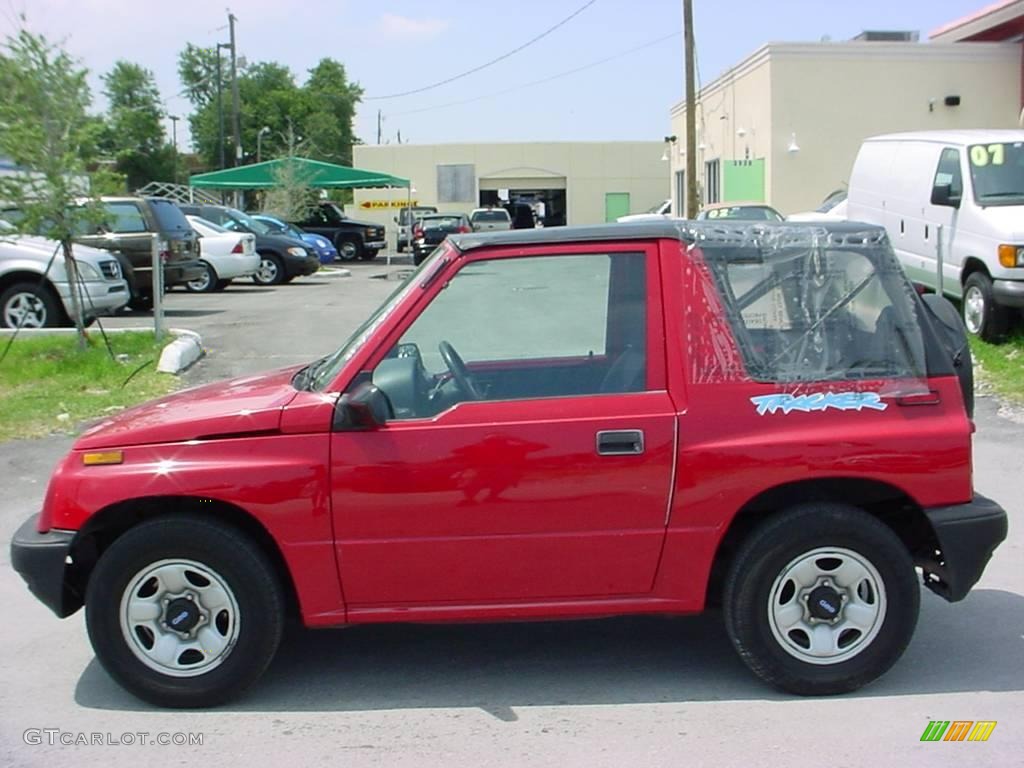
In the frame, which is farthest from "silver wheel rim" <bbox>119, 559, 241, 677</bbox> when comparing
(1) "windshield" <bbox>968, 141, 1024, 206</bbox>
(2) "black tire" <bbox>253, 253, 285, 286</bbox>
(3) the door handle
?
(2) "black tire" <bbox>253, 253, 285, 286</bbox>

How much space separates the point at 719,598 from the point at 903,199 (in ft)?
32.9

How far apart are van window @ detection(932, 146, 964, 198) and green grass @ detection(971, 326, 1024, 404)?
5.13 ft

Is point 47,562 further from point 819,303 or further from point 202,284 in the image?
point 202,284

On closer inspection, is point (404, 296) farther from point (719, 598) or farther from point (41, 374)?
point (41, 374)

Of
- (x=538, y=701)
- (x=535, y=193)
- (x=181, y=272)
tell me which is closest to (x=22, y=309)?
(x=181, y=272)

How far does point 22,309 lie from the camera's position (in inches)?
559

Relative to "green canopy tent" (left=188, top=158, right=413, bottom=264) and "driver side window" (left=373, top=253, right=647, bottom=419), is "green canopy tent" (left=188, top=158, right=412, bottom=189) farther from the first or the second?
"driver side window" (left=373, top=253, right=647, bottom=419)

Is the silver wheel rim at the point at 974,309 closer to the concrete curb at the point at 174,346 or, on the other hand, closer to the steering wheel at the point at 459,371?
the concrete curb at the point at 174,346

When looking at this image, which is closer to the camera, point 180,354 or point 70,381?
point 70,381

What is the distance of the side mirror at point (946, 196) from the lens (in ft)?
39.5

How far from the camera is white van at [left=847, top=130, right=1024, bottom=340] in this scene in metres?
11.3

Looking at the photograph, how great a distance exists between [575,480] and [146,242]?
1467 centimetres

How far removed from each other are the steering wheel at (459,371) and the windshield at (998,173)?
8918 mm

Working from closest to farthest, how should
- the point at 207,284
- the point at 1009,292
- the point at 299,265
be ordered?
the point at 1009,292
the point at 207,284
the point at 299,265
